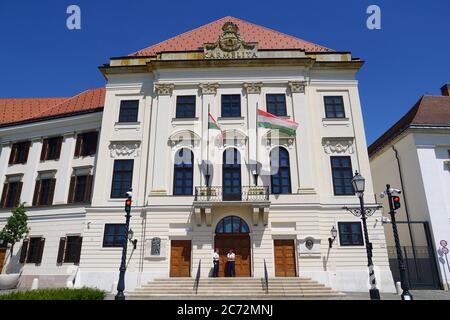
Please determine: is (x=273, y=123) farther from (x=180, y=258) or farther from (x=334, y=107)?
(x=180, y=258)

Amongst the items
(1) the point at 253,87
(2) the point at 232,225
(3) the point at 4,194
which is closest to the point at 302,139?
(1) the point at 253,87

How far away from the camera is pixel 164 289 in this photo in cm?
1691

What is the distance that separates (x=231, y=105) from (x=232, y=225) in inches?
331

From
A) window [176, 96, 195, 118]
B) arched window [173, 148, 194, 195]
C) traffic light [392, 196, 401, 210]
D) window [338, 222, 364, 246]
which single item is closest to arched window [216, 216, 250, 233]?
arched window [173, 148, 194, 195]

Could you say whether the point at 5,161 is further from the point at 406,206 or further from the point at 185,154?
the point at 406,206

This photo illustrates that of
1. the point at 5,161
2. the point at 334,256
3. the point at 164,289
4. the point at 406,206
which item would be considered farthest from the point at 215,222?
the point at 5,161

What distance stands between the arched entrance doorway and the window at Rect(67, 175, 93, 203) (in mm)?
10110

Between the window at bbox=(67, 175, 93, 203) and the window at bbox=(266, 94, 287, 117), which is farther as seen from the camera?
the window at bbox=(67, 175, 93, 203)

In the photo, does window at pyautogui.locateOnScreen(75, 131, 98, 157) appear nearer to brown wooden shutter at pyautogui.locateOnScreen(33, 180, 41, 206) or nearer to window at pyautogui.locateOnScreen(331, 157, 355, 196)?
brown wooden shutter at pyautogui.locateOnScreen(33, 180, 41, 206)

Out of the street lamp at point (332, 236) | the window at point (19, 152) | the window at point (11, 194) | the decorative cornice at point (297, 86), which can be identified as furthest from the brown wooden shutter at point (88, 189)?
the street lamp at point (332, 236)

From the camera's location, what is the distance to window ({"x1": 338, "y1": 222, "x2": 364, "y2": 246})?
62.8 feet

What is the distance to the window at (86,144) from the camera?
950 inches

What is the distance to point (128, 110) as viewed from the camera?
22.9 m
